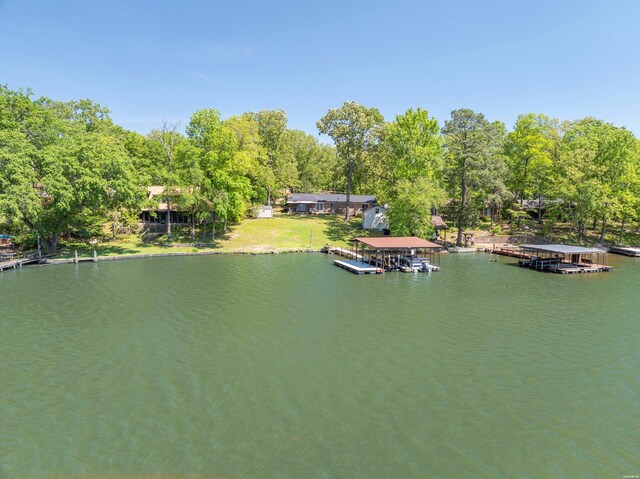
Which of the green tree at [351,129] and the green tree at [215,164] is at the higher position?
the green tree at [351,129]

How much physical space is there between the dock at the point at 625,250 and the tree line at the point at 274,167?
5.24 metres

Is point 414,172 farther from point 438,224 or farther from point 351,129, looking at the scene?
point 351,129

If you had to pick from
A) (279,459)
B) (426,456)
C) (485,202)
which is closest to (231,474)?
(279,459)

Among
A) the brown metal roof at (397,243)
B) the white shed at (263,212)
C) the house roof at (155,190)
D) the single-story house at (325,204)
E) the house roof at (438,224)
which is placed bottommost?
the brown metal roof at (397,243)

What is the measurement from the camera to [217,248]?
5853cm

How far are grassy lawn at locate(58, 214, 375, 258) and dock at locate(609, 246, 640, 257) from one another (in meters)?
41.1

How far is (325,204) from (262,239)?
96.2 ft

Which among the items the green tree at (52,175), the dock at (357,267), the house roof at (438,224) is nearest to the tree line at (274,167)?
the green tree at (52,175)

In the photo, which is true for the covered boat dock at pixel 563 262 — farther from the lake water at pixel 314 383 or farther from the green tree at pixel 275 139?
the green tree at pixel 275 139

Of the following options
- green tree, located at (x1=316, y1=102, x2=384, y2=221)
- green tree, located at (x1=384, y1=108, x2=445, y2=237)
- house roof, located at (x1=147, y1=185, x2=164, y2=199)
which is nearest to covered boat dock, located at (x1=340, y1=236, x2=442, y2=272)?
green tree, located at (x1=384, y1=108, x2=445, y2=237)

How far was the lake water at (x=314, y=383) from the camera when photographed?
13.8m

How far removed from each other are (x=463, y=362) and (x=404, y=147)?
54.4m

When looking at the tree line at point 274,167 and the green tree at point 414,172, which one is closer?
the tree line at point 274,167

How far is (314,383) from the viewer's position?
1908 centimetres
